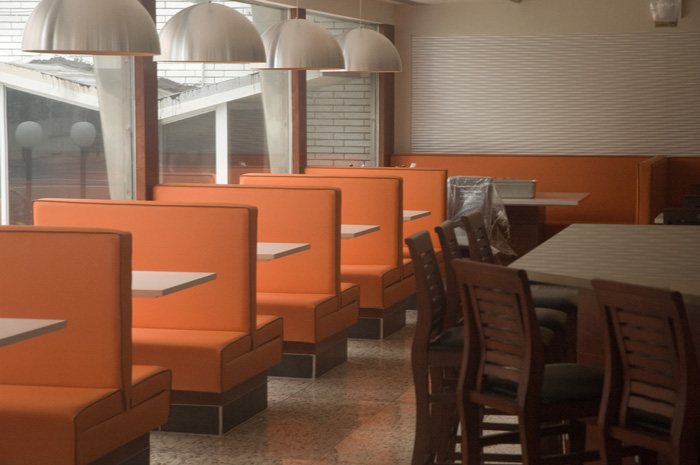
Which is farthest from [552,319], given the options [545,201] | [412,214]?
[545,201]

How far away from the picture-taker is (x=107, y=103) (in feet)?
19.4

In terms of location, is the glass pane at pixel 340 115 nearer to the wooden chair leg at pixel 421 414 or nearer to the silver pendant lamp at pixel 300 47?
the silver pendant lamp at pixel 300 47

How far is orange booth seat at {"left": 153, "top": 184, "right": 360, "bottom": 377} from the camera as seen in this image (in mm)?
5457

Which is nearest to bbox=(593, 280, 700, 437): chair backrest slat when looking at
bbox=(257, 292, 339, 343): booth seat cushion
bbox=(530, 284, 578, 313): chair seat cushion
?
bbox=(530, 284, 578, 313): chair seat cushion

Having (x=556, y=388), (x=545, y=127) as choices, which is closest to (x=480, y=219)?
(x=556, y=388)

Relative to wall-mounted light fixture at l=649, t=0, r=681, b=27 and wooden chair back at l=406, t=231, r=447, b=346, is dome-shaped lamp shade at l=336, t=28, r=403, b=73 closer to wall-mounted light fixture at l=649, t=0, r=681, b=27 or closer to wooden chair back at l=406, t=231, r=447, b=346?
wooden chair back at l=406, t=231, r=447, b=346

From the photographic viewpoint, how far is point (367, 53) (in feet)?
21.8

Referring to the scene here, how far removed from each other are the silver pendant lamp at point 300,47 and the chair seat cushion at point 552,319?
239 cm

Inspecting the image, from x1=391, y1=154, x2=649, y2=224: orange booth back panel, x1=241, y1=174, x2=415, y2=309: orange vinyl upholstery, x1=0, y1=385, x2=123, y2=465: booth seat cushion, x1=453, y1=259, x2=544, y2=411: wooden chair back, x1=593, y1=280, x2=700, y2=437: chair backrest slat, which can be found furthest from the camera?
x1=391, y1=154, x2=649, y2=224: orange booth back panel

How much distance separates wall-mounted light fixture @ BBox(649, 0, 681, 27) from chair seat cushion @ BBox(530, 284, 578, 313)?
610cm

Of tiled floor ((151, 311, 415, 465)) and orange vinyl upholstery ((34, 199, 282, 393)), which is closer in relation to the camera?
tiled floor ((151, 311, 415, 465))

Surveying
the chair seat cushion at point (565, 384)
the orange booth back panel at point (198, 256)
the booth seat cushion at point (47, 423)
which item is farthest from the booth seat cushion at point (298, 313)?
the chair seat cushion at point (565, 384)

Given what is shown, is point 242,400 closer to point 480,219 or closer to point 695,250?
point 480,219

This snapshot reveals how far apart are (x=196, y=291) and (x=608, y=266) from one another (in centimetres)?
202
